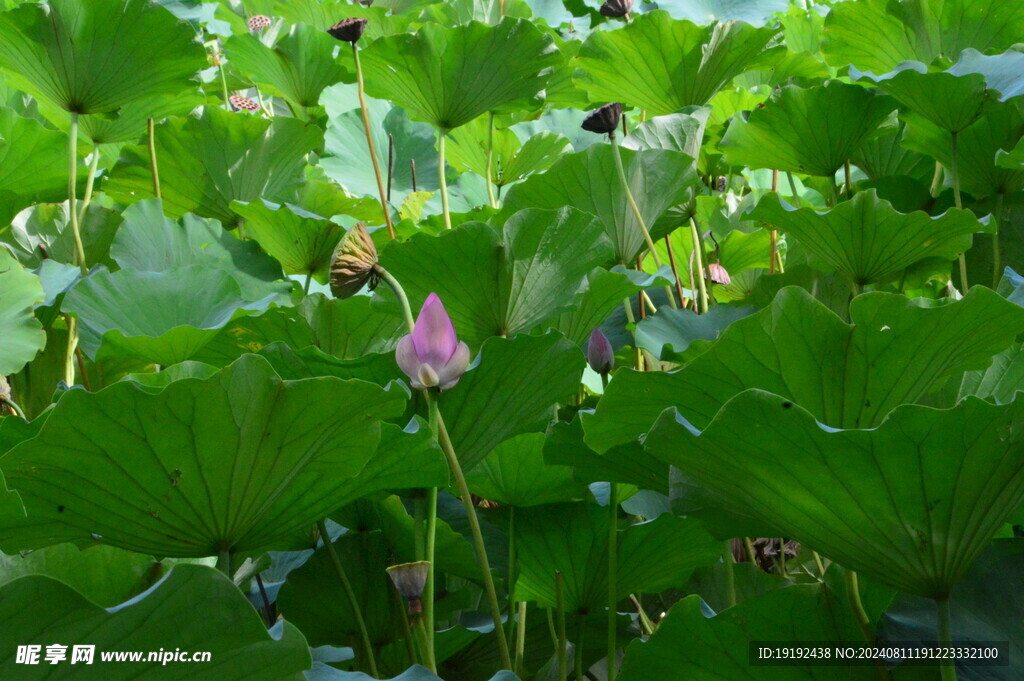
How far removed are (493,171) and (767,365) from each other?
0.93m

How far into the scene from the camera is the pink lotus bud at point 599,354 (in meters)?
0.84

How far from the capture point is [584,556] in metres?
0.84

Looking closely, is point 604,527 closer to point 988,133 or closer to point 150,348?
point 150,348

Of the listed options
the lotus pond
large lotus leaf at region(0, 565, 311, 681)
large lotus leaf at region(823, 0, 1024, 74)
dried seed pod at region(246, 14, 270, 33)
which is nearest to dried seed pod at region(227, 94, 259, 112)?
dried seed pod at region(246, 14, 270, 33)

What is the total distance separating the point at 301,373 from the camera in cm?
72

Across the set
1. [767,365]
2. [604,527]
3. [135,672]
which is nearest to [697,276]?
[604,527]

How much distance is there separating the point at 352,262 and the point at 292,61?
954mm

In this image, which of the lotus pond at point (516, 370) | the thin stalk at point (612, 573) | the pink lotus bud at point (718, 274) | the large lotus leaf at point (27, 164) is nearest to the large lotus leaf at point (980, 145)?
the lotus pond at point (516, 370)

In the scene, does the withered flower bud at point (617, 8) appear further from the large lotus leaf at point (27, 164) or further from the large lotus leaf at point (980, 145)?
the large lotus leaf at point (27, 164)

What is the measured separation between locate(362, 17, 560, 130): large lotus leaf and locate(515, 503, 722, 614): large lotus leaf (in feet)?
2.00

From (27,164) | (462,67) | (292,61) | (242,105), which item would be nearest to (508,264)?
(462,67)

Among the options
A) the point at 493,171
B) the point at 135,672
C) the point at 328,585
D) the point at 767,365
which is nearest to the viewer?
the point at 135,672

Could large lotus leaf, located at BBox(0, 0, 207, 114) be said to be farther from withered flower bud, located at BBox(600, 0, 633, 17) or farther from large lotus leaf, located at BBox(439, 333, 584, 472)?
large lotus leaf, located at BBox(439, 333, 584, 472)

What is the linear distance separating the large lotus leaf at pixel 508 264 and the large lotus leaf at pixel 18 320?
0.35 meters
